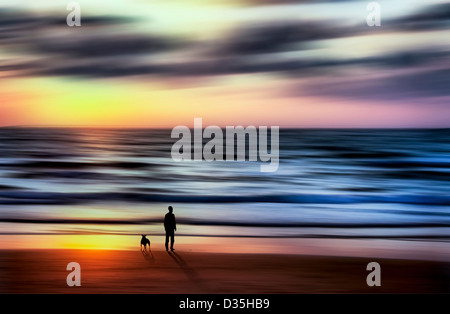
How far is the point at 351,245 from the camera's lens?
8742 mm

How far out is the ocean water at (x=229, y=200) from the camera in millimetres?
9852

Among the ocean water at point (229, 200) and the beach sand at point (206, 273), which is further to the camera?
the ocean water at point (229, 200)

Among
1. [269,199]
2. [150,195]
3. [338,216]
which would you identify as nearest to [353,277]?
[338,216]

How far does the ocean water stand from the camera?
32.3 feet

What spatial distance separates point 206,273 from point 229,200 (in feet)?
28.5

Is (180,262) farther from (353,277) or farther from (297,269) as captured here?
(353,277)

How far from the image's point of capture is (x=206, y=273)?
6730mm

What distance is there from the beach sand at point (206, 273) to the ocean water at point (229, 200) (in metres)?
1.04

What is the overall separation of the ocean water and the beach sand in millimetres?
1043

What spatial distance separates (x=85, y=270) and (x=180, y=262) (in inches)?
49.0

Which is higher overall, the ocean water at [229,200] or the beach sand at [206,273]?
the ocean water at [229,200]

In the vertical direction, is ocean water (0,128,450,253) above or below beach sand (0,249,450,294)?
above

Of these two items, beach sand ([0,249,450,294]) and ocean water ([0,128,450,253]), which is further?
ocean water ([0,128,450,253])

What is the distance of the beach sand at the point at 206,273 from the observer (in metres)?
6.16
